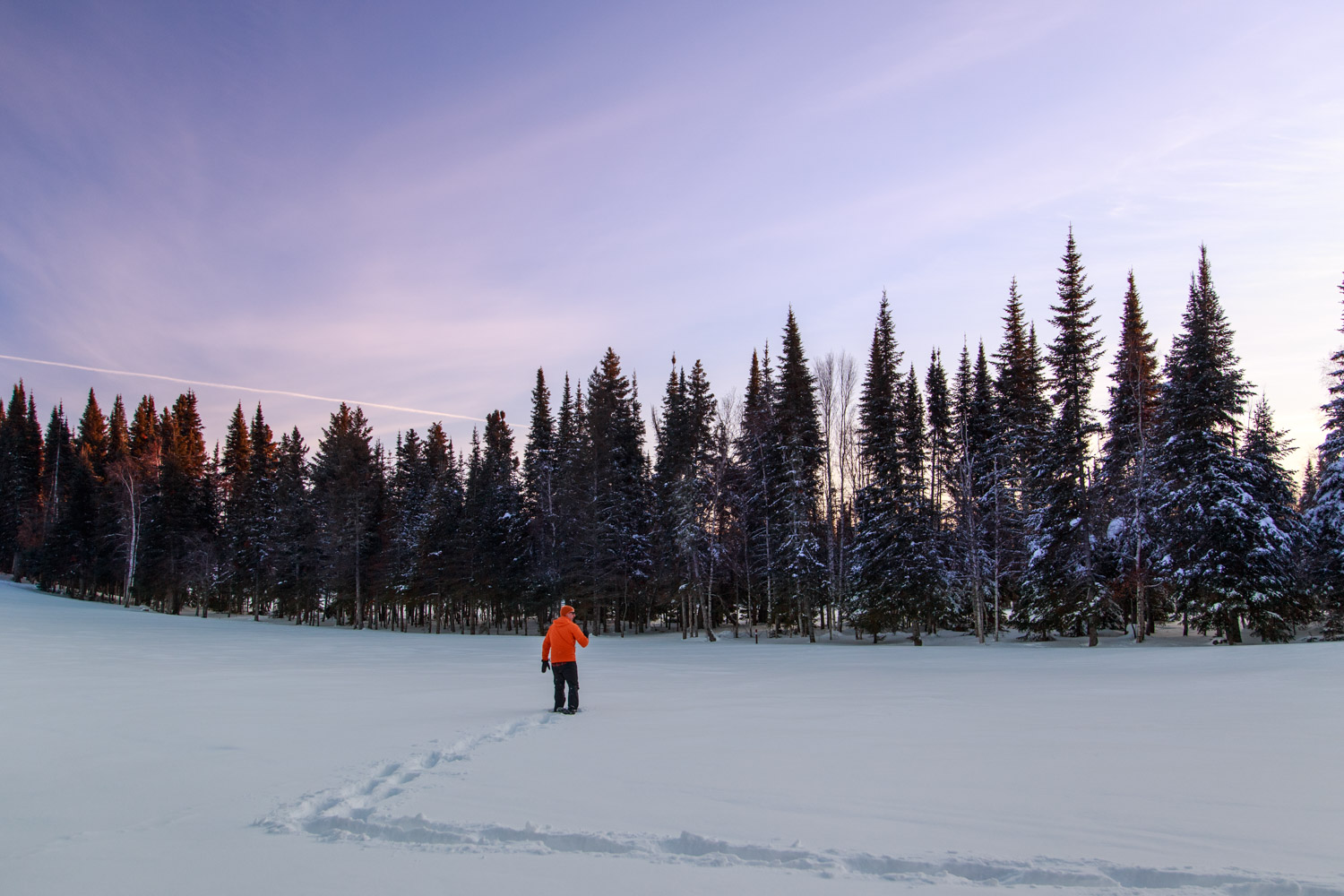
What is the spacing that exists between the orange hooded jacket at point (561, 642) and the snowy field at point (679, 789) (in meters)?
0.97

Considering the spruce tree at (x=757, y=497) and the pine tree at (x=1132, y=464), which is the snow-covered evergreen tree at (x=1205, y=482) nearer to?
the pine tree at (x=1132, y=464)

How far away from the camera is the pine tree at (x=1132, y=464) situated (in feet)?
108

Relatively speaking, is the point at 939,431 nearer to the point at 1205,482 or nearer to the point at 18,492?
the point at 1205,482

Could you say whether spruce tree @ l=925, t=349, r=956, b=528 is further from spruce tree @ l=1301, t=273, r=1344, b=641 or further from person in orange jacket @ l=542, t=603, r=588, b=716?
person in orange jacket @ l=542, t=603, r=588, b=716

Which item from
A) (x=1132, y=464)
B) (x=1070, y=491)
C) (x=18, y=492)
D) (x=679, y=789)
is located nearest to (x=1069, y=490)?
(x=1070, y=491)

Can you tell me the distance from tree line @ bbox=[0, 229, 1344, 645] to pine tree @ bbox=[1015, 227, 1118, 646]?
0.38 feet

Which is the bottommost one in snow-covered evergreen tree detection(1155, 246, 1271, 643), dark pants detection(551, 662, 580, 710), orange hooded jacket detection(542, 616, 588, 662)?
dark pants detection(551, 662, 580, 710)

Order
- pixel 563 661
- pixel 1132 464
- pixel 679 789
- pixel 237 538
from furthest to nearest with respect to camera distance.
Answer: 1. pixel 237 538
2. pixel 1132 464
3. pixel 563 661
4. pixel 679 789

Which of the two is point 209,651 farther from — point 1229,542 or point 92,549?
point 92,549

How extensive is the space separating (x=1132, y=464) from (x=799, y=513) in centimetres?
1686

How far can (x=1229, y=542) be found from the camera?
28766mm

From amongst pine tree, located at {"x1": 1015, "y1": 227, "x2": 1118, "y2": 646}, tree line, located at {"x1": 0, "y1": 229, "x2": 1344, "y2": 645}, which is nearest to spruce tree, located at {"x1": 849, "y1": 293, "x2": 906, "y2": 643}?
tree line, located at {"x1": 0, "y1": 229, "x2": 1344, "y2": 645}

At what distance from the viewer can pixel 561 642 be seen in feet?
39.8

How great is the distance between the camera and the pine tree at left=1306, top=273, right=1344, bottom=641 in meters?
28.1
